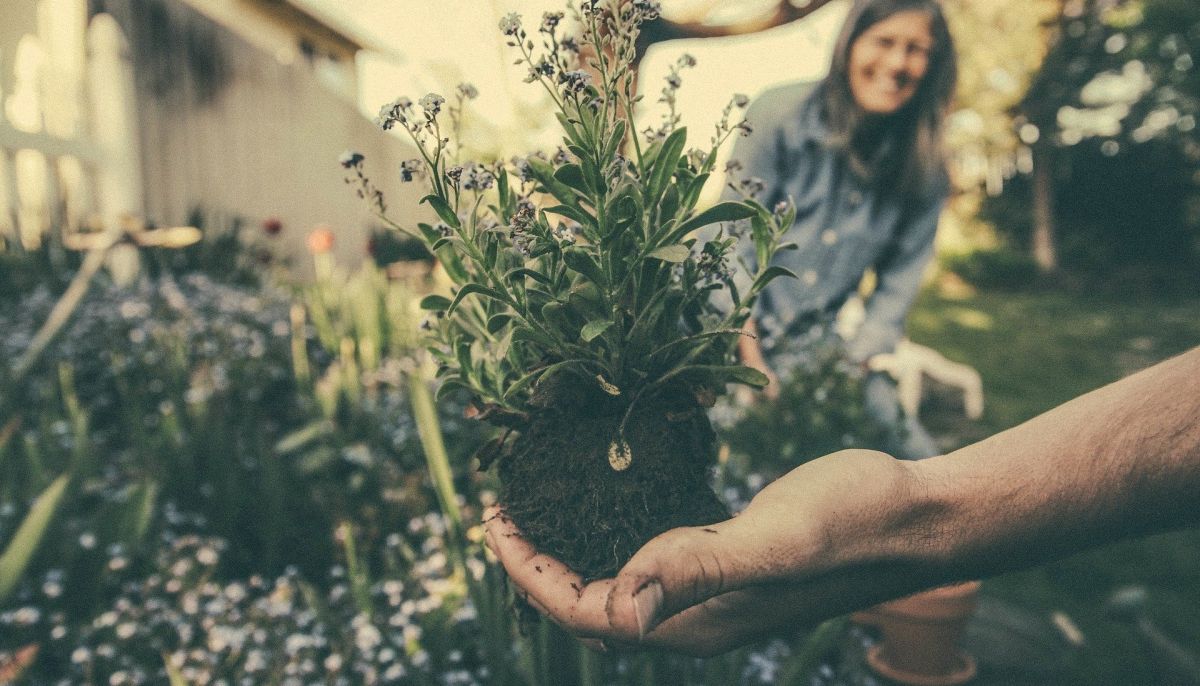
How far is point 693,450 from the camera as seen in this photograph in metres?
1.06

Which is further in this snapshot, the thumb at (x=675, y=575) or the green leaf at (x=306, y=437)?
the green leaf at (x=306, y=437)

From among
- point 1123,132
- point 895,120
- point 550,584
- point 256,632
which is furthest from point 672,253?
point 1123,132

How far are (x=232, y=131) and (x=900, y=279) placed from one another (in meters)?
5.64

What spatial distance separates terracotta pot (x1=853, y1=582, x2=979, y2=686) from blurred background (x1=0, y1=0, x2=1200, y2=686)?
0.16m

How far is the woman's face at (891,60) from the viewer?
245 centimetres

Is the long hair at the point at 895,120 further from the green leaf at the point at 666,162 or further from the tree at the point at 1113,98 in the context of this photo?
the tree at the point at 1113,98

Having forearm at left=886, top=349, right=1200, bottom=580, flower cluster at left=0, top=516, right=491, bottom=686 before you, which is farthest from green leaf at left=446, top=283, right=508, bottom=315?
flower cluster at left=0, top=516, right=491, bottom=686

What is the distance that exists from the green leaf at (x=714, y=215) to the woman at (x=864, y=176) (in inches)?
61.4

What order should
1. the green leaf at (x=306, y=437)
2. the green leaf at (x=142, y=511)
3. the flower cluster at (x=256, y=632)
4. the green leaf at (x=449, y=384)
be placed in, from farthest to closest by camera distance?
the green leaf at (x=306, y=437) < the green leaf at (x=142, y=511) < the flower cluster at (x=256, y=632) < the green leaf at (x=449, y=384)

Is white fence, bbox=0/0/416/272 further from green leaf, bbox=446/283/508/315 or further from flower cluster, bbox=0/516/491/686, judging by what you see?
green leaf, bbox=446/283/508/315

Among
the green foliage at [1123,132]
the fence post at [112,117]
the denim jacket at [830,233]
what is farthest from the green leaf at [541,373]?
the green foliage at [1123,132]

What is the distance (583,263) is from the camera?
92 cm

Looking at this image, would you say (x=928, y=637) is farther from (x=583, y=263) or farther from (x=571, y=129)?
(x=571, y=129)

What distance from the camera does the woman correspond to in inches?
98.2
